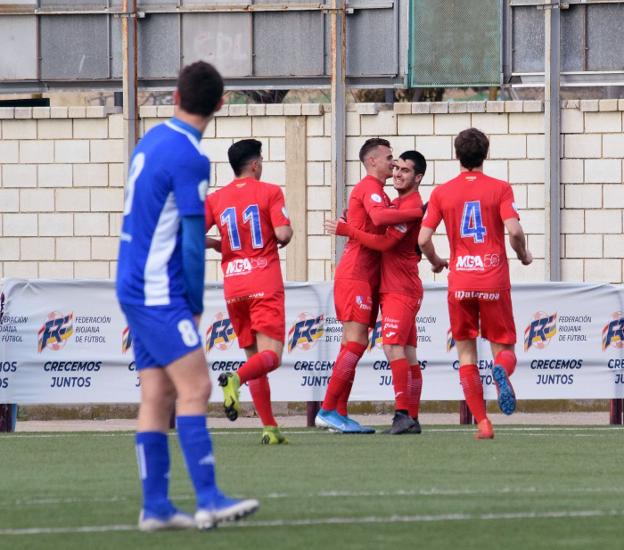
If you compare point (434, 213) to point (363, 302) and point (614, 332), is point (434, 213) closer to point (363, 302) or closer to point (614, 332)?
point (363, 302)

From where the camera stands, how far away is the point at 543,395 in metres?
13.7

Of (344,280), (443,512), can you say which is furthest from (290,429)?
(443,512)

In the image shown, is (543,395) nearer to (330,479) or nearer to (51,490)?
(330,479)

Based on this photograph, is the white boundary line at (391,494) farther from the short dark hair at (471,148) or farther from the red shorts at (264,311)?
the short dark hair at (471,148)

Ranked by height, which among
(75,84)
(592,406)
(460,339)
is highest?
(75,84)

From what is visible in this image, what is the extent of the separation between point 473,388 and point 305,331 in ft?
10.6

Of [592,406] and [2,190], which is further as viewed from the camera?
[2,190]

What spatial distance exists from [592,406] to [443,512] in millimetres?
8523

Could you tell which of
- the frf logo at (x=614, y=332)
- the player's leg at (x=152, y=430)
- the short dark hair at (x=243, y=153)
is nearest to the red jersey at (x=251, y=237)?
the short dark hair at (x=243, y=153)

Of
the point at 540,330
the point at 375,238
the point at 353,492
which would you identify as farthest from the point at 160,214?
the point at 540,330

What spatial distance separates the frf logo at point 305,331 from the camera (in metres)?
13.6

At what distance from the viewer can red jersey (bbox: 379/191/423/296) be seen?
11305 mm

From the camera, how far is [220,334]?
13.6 metres

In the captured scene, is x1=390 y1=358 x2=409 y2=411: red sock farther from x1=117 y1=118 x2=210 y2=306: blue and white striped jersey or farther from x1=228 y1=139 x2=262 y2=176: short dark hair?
x1=117 y1=118 x2=210 y2=306: blue and white striped jersey
